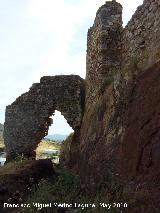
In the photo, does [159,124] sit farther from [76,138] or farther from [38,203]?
[76,138]

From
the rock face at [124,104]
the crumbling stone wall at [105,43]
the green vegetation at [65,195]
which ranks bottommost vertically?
the green vegetation at [65,195]

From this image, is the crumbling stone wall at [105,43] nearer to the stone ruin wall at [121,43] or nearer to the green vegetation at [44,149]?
the stone ruin wall at [121,43]

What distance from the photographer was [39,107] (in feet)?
45.4

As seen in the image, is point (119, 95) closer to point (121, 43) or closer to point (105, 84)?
point (105, 84)

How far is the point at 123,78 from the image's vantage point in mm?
7207

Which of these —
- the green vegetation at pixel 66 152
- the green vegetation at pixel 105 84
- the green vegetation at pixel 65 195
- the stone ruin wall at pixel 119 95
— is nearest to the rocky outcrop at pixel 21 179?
the green vegetation at pixel 65 195

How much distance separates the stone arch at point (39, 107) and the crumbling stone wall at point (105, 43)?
2.31 meters

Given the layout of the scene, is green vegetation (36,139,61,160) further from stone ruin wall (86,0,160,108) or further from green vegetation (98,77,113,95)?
green vegetation (98,77,113,95)

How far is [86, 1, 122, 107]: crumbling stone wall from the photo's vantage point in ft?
34.7

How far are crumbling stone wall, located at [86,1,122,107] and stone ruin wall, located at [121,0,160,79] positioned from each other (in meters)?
→ 2.60

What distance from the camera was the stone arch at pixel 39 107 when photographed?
44.8 ft

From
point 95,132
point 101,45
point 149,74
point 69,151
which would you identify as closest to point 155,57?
point 149,74

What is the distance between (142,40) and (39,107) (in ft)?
24.2

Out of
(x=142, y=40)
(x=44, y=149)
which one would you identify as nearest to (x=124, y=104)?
(x=142, y=40)
